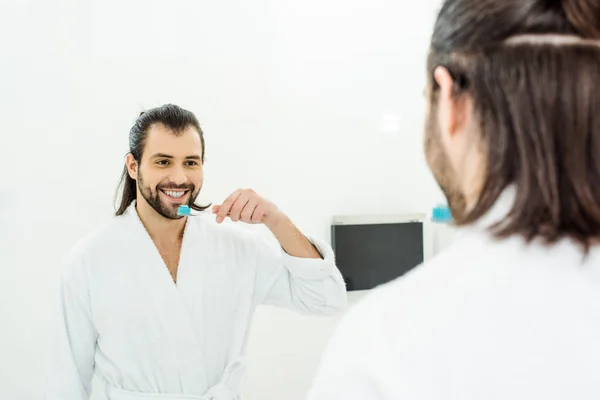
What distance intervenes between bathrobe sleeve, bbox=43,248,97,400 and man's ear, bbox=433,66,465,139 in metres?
1.03

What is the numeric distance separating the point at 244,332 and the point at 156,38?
94 centimetres

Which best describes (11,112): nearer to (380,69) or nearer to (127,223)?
(127,223)

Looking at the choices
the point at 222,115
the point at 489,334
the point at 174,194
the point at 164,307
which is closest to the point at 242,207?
the point at 174,194

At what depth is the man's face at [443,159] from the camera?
1.59 ft

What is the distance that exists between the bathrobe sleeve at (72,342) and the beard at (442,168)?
1.00 meters

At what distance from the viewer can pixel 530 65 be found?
42cm

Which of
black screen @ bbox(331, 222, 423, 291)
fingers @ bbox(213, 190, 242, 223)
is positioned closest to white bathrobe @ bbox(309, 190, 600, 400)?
fingers @ bbox(213, 190, 242, 223)

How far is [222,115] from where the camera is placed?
5.84 feet

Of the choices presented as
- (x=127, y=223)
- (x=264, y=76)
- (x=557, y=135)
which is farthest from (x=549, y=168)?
(x=264, y=76)

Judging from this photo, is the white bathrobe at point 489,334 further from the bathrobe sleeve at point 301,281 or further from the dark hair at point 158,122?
the dark hair at point 158,122

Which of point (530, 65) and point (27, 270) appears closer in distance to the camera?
point (530, 65)

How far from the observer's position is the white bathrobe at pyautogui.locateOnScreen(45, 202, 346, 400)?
4.06 ft

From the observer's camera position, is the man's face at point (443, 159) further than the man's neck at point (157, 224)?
No

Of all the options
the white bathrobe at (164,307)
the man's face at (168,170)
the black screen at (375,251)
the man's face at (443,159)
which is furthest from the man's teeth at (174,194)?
the man's face at (443,159)
